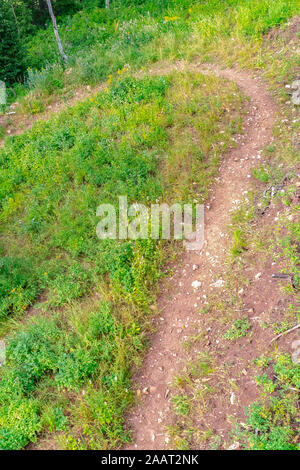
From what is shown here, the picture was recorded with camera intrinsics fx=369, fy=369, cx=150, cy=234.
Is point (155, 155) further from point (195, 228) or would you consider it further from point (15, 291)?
point (15, 291)

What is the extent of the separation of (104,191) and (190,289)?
3.10 m

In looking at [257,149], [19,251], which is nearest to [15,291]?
[19,251]

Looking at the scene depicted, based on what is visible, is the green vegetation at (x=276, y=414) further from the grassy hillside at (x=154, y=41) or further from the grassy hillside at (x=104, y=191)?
the grassy hillside at (x=154, y=41)

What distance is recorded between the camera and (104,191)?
310 inches

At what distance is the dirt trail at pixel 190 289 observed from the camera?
4.70 meters

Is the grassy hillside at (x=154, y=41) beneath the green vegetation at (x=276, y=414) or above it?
above

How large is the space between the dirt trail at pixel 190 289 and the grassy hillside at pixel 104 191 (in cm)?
22

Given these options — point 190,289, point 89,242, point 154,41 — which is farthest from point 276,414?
point 154,41

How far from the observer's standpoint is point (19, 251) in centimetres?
762

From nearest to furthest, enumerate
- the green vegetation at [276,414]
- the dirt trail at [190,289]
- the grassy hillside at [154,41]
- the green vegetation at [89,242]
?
1. the green vegetation at [276,414]
2. the dirt trail at [190,289]
3. the green vegetation at [89,242]
4. the grassy hillside at [154,41]

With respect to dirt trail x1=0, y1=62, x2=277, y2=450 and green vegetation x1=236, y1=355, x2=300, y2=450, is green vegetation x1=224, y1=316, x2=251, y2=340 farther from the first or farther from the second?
green vegetation x1=236, y1=355, x2=300, y2=450

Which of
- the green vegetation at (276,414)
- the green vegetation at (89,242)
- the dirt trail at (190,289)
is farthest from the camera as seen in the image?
the green vegetation at (89,242)

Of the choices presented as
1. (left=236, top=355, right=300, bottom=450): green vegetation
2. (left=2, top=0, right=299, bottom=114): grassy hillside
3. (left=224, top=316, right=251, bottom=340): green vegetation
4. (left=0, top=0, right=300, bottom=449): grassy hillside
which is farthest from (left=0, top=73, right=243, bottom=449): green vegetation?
(left=2, top=0, right=299, bottom=114): grassy hillside

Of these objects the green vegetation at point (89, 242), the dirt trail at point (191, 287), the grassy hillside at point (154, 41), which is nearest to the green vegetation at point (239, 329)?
the dirt trail at point (191, 287)
